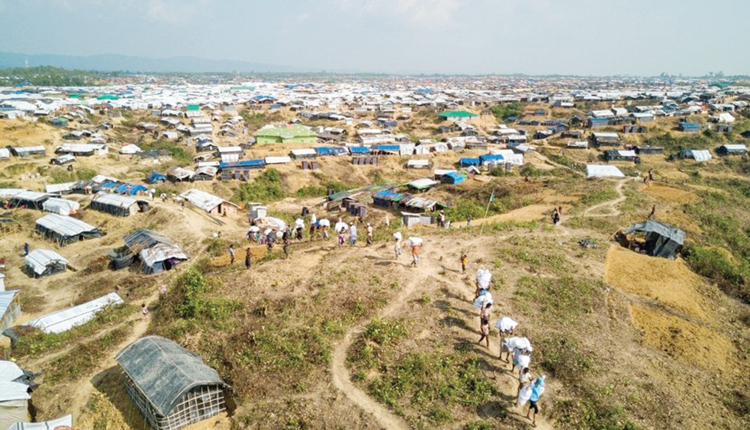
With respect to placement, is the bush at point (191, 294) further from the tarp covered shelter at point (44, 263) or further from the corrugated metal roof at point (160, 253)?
the tarp covered shelter at point (44, 263)

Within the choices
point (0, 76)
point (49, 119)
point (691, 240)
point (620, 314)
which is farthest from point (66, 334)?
point (0, 76)

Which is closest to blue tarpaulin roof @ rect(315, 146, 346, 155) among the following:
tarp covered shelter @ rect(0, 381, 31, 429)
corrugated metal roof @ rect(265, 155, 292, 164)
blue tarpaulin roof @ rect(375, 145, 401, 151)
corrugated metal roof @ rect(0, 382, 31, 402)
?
corrugated metal roof @ rect(265, 155, 292, 164)

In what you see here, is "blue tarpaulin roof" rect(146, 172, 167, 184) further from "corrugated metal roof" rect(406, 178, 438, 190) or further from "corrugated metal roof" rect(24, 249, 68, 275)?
"corrugated metal roof" rect(406, 178, 438, 190)

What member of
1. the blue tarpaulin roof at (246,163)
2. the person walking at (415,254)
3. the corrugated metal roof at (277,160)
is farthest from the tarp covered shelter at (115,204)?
the person walking at (415,254)

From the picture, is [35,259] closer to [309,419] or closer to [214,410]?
[214,410]

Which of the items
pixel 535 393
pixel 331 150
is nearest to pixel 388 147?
pixel 331 150

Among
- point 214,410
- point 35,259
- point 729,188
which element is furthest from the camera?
point 729,188
